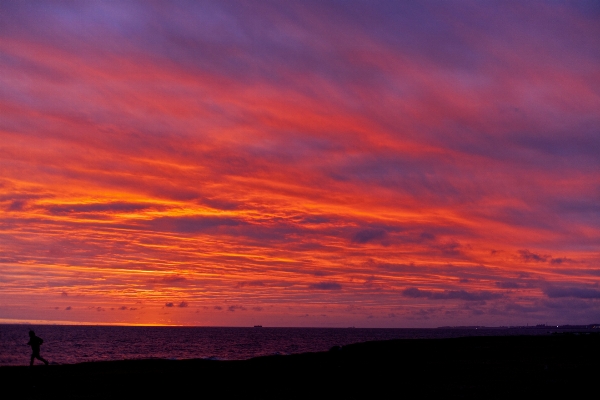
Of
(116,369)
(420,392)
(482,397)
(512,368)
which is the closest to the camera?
(482,397)

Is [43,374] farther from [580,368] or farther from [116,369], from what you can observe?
[580,368]

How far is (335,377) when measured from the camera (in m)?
28.0

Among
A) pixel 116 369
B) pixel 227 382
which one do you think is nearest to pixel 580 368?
pixel 227 382

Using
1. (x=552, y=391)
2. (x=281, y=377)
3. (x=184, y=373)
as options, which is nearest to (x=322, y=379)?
(x=281, y=377)

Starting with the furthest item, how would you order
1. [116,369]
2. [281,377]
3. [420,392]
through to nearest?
[116,369], [281,377], [420,392]

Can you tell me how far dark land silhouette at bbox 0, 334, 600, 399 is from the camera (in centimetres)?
2333

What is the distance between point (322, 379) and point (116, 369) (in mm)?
13057

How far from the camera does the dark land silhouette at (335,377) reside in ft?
76.5

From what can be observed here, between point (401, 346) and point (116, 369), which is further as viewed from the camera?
point (401, 346)

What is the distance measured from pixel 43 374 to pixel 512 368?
24877 millimetres

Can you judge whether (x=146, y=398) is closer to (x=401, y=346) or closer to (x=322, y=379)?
(x=322, y=379)

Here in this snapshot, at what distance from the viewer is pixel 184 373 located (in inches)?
1157

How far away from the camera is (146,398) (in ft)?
74.4

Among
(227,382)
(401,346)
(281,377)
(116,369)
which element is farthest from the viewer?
(401,346)
